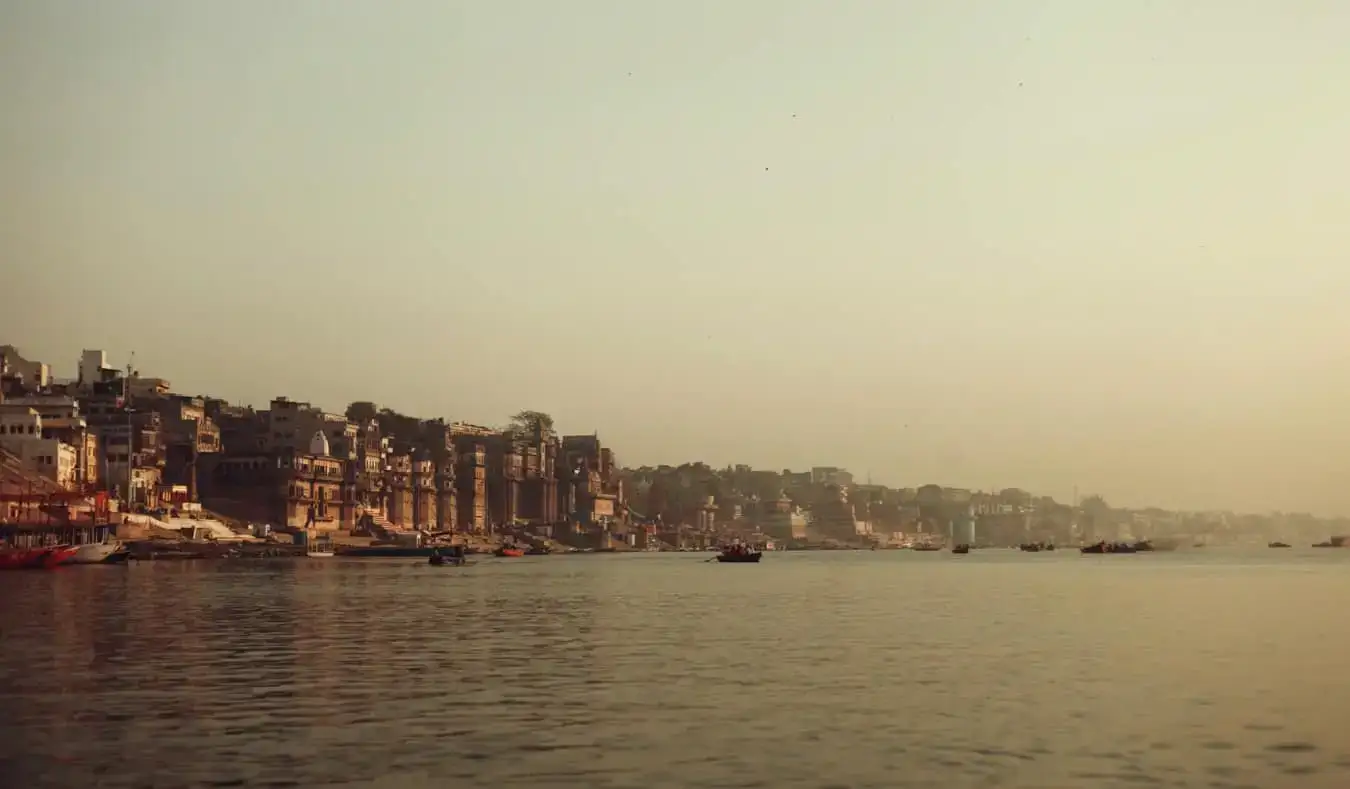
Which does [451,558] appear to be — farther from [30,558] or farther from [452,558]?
[30,558]

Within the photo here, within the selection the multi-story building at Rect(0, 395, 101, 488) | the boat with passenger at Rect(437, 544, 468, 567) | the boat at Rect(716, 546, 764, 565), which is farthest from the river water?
the boat at Rect(716, 546, 764, 565)

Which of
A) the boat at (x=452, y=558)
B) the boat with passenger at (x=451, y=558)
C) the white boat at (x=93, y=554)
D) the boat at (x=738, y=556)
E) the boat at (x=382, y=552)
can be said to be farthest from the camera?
the boat at (x=382, y=552)

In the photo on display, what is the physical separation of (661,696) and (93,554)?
9453 centimetres

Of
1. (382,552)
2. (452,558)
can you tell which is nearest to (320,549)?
(382,552)

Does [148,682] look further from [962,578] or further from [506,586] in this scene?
[962,578]

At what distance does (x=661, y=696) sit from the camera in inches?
1341

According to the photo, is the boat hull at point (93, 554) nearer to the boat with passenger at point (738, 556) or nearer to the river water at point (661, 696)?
the river water at point (661, 696)

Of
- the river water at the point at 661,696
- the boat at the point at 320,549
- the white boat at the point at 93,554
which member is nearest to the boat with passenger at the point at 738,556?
the boat at the point at 320,549

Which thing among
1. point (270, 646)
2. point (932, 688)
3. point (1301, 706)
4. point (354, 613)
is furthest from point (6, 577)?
point (1301, 706)

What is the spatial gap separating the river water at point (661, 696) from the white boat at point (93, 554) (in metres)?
52.2

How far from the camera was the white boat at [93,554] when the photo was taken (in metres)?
117

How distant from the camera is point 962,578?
12006 cm

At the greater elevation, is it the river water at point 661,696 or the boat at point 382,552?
the boat at point 382,552

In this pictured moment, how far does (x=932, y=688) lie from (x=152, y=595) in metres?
46.4
